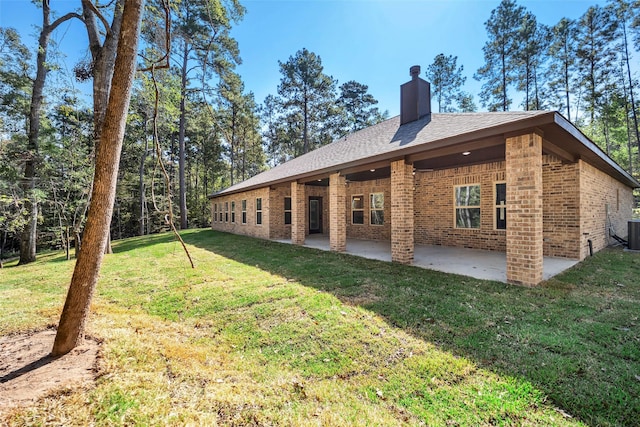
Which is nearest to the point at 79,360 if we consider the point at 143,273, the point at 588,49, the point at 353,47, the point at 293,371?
the point at 293,371

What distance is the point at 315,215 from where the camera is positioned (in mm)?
14523

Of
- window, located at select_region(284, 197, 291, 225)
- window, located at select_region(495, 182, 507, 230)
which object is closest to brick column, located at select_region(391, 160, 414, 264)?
window, located at select_region(495, 182, 507, 230)

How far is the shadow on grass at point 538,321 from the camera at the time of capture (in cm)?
219

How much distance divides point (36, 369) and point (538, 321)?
531 cm

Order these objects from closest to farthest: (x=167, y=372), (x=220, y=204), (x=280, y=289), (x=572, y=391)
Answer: (x=572, y=391) → (x=167, y=372) → (x=280, y=289) → (x=220, y=204)

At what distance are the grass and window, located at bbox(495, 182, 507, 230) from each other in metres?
2.91

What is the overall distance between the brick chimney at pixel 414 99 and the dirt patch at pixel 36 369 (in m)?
9.68

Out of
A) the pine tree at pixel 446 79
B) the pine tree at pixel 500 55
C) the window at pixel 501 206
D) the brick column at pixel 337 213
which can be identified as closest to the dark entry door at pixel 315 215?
the brick column at pixel 337 213

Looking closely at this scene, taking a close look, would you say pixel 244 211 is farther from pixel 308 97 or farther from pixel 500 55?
pixel 500 55

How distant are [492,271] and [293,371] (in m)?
5.05

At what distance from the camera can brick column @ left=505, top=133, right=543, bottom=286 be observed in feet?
14.8

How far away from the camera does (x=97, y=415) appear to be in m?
1.85

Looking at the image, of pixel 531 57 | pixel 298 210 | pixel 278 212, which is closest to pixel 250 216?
pixel 278 212

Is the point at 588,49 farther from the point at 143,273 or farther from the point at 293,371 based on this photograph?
the point at 143,273
